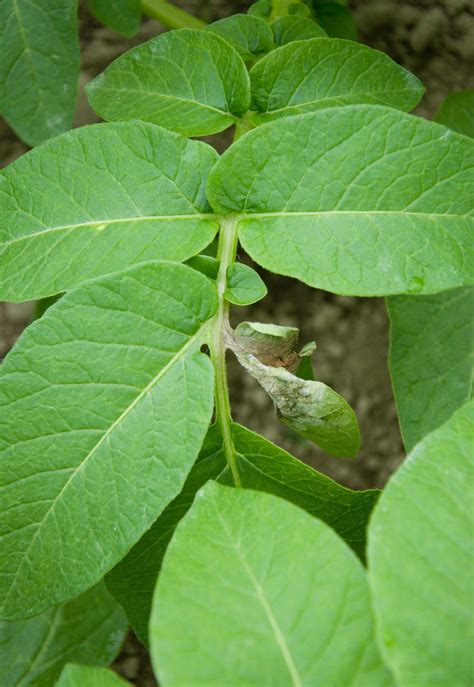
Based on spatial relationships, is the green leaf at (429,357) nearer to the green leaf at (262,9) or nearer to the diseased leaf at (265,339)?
the diseased leaf at (265,339)

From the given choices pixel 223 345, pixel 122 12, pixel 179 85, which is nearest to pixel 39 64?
pixel 122 12

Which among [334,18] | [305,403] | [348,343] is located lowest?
[348,343]

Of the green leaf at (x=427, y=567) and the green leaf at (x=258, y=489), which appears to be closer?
the green leaf at (x=427, y=567)

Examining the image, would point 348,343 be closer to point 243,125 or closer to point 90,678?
point 243,125

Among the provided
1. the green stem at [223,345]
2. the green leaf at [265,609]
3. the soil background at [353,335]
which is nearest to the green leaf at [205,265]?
the green stem at [223,345]

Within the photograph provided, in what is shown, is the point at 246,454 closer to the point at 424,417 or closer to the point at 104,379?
the point at 104,379

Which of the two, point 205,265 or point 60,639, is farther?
point 60,639
